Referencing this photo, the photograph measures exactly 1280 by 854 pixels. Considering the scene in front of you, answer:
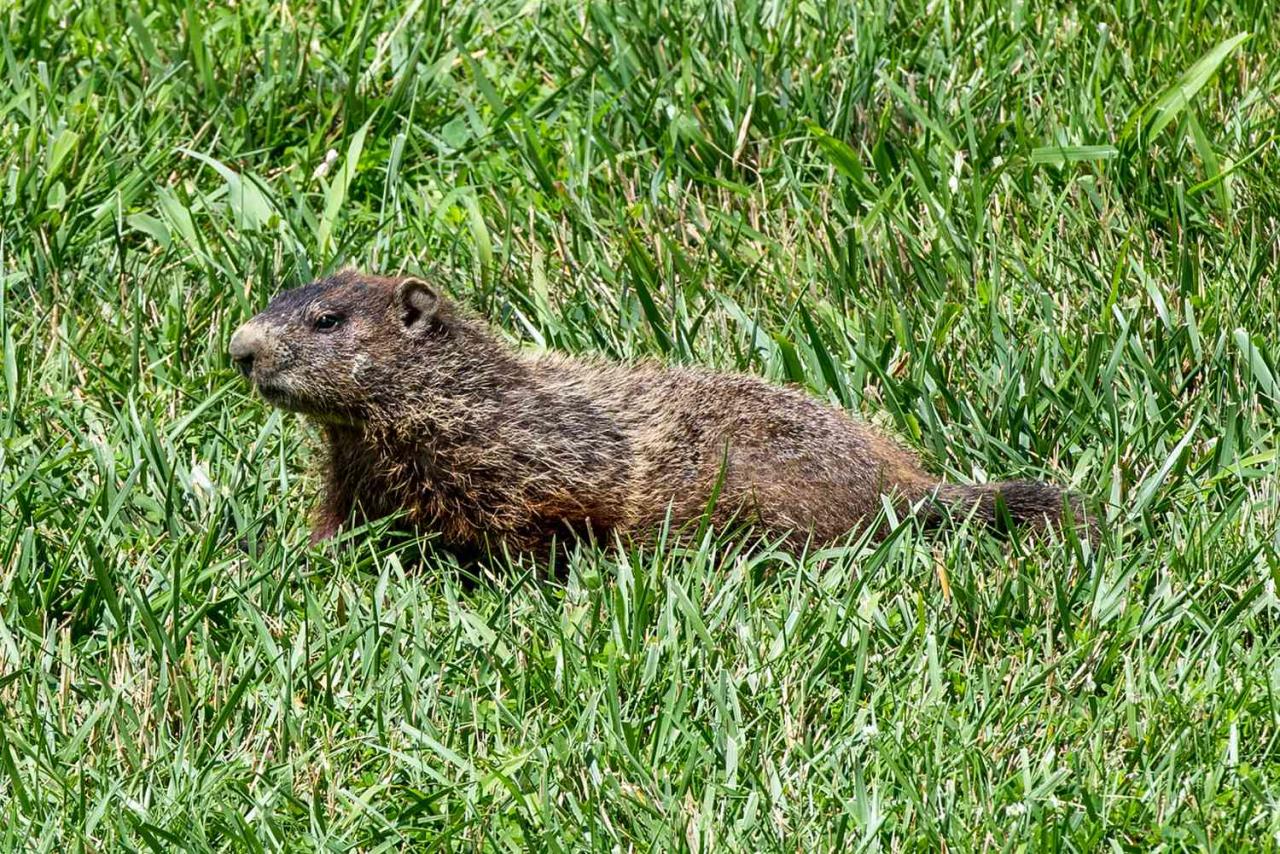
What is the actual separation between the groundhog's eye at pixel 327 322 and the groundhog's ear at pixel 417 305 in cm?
18

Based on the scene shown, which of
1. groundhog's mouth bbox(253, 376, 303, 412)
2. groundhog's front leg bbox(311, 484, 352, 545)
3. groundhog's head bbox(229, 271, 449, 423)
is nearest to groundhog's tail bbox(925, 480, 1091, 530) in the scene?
groundhog's head bbox(229, 271, 449, 423)

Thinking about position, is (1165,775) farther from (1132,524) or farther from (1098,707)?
(1132,524)

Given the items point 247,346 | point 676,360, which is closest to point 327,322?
point 247,346

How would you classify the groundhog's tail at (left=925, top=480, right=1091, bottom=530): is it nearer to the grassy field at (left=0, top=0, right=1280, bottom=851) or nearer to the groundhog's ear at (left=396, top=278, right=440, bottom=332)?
the grassy field at (left=0, top=0, right=1280, bottom=851)

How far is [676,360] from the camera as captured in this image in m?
5.84

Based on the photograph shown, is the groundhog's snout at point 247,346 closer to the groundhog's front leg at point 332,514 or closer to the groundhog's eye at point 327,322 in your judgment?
the groundhog's eye at point 327,322

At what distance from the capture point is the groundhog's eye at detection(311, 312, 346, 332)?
16.9 ft

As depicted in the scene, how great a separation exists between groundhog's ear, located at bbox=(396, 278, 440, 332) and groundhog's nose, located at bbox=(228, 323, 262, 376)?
414 mm

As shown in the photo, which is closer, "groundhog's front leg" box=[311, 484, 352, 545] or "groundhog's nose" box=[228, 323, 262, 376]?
"groundhog's nose" box=[228, 323, 262, 376]

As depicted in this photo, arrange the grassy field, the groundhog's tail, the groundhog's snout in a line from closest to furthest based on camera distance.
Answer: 1. the grassy field
2. the groundhog's tail
3. the groundhog's snout

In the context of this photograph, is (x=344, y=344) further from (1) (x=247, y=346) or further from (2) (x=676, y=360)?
(2) (x=676, y=360)

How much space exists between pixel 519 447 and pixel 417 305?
19.9 inches

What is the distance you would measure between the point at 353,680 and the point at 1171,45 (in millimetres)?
3727

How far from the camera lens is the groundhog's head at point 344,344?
200 inches
